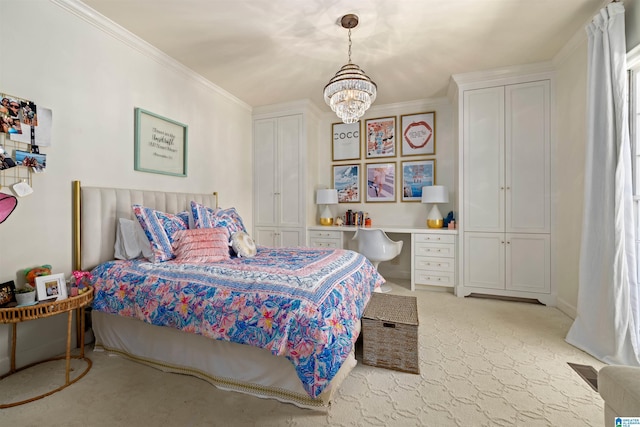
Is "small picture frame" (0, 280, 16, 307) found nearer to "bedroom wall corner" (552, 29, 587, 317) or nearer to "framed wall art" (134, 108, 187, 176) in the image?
"framed wall art" (134, 108, 187, 176)

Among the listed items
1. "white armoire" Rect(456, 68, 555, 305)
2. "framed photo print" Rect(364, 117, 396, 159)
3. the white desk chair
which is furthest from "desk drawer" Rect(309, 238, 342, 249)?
"white armoire" Rect(456, 68, 555, 305)

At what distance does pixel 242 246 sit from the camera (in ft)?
8.66

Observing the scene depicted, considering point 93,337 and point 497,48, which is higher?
point 497,48

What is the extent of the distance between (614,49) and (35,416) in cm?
429

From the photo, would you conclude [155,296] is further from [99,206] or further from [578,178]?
[578,178]

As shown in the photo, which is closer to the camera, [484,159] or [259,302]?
[259,302]

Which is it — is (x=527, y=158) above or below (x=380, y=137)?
below

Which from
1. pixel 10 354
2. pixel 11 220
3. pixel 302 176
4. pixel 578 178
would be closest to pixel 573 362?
pixel 578 178

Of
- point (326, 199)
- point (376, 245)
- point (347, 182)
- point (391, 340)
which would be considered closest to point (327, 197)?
point (326, 199)

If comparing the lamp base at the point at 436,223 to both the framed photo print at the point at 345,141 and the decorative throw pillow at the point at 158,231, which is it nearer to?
the framed photo print at the point at 345,141

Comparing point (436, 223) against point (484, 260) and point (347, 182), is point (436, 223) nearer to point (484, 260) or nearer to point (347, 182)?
point (484, 260)

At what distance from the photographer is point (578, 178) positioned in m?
2.74

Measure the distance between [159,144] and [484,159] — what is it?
3.70 meters

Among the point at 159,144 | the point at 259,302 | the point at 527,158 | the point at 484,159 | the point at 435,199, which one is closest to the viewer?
the point at 259,302
